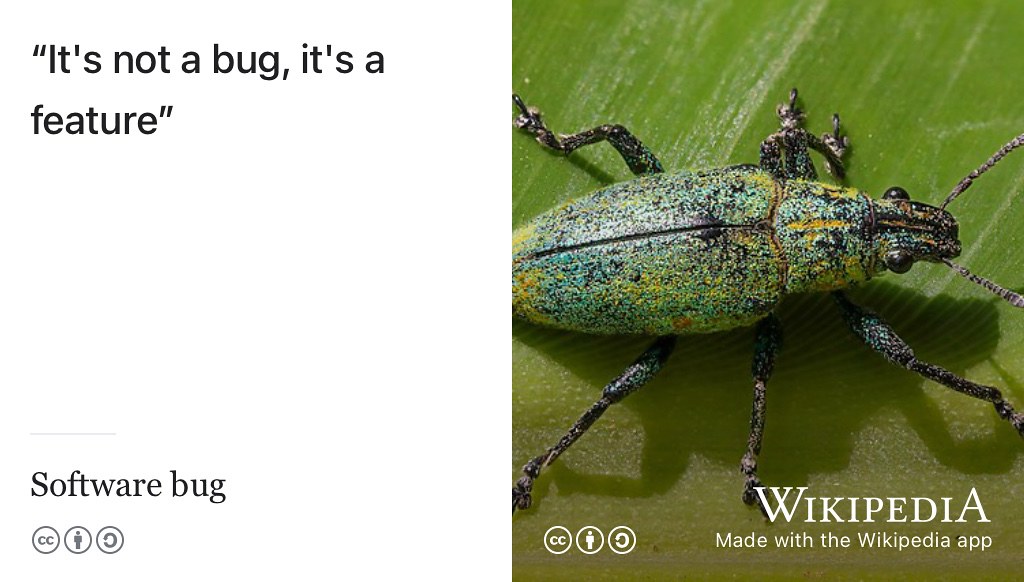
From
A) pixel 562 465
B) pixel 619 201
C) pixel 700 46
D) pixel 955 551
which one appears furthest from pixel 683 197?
pixel 955 551

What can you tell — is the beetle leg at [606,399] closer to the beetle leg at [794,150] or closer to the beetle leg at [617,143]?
the beetle leg at [617,143]

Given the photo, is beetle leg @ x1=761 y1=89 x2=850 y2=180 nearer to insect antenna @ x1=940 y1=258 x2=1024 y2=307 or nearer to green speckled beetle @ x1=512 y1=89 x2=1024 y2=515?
green speckled beetle @ x1=512 y1=89 x2=1024 y2=515

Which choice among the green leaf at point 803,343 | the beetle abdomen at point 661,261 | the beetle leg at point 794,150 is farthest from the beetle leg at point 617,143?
the beetle leg at point 794,150

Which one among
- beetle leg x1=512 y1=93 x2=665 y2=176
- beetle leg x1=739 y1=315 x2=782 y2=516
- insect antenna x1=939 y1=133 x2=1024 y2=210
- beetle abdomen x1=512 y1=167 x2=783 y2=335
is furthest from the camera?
beetle leg x1=512 y1=93 x2=665 y2=176

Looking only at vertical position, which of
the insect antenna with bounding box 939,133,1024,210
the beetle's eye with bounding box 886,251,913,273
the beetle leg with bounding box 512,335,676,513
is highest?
the insect antenna with bounding box 939,133,1024,210

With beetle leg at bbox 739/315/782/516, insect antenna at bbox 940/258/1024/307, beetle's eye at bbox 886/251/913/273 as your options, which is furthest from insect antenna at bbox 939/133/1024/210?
beetle leg at bbox 739/315/782/516

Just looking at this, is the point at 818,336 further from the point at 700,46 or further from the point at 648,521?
the point at 700,46
